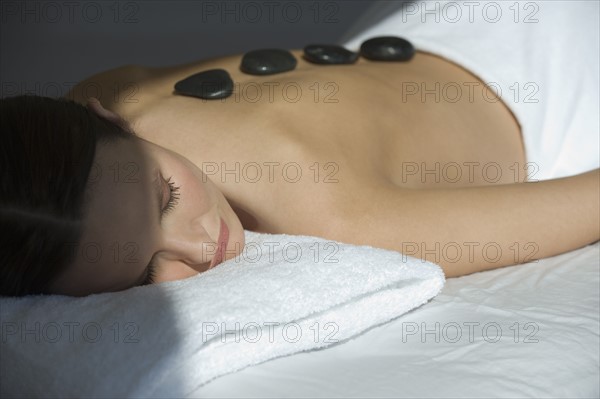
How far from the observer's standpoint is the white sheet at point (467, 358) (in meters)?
0.82

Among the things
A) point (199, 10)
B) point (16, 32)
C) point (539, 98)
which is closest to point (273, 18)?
point (199, 10)

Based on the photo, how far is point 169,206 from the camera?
100 centimetres

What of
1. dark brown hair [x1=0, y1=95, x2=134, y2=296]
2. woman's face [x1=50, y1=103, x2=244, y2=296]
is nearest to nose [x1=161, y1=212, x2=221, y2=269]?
woman's face [x1=50, y1=103, x2=244, y2=296]

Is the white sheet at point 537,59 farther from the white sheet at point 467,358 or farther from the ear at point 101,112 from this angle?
the ear at point 101,112

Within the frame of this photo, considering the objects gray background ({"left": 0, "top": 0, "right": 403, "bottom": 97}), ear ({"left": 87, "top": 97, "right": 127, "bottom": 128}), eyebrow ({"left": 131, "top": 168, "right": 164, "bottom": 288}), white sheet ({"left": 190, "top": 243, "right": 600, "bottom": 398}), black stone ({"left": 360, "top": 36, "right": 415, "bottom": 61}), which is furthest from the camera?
gray background ({"left": 0, "top": 0, "right": 403, "bottom": 97})

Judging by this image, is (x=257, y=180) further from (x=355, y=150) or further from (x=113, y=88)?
(x=113, y=88)

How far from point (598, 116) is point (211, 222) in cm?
77

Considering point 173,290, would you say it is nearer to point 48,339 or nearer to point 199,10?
point 48,339

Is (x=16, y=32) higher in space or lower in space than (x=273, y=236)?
higher

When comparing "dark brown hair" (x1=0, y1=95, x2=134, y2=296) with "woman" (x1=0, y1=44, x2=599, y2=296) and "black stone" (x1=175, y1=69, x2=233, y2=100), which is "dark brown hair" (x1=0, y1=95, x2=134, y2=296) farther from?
"black stone" (x1=175, y1=69, x2=233, y2=100)

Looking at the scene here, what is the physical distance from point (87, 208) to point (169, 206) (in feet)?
0.40

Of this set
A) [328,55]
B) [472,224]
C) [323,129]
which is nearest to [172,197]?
[323,129]

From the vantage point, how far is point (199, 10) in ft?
8.25

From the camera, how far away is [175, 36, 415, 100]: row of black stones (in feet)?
4.09
